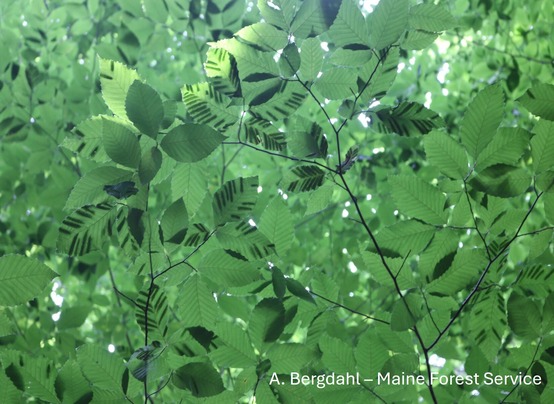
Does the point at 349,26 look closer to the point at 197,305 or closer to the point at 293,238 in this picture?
the point at 293,238

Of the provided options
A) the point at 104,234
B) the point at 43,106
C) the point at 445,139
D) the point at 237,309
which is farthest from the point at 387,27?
the point at 43,106

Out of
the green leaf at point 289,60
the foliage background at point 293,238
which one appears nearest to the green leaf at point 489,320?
the foliage background at point 293,238

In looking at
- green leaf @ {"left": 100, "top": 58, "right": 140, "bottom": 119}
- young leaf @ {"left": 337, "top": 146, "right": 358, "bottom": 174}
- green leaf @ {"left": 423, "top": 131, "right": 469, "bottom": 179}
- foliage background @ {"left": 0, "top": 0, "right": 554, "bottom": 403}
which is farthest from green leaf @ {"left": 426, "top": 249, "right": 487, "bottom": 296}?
green leaf @ {"left": 100, "top": 58, "right": 140, "bottom": 119}

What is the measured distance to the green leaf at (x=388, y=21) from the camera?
2.86 ft

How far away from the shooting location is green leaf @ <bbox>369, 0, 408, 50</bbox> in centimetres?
87

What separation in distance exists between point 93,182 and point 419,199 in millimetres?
498

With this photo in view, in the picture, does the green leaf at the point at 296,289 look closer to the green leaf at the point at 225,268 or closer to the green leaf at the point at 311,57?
the green leaf at the point at 225,268

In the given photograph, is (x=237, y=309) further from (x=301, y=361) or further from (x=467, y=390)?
(x=467, y=390)

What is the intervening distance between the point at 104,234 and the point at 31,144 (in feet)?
4.87

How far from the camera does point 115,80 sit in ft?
2.81

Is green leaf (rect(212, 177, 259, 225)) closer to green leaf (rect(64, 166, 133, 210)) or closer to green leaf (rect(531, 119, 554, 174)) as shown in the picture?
green leaf (rect(64, 166, 133, 210))

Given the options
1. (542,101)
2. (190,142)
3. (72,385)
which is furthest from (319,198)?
(72,385)

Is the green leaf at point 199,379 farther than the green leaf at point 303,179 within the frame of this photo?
No

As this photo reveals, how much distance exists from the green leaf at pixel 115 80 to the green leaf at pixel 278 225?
29 cm
